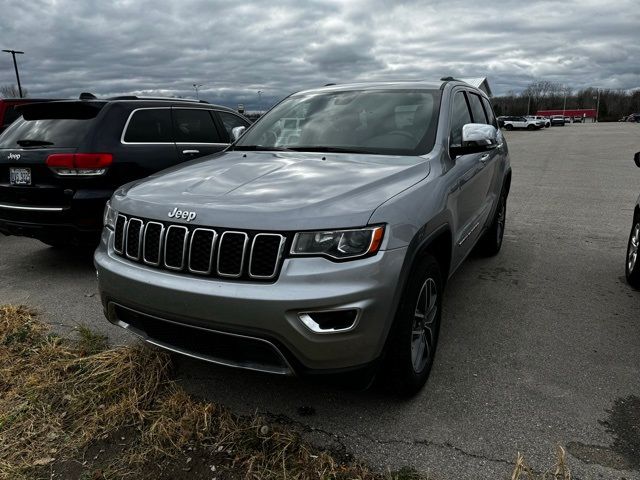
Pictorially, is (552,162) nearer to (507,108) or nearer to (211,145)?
(211,145)

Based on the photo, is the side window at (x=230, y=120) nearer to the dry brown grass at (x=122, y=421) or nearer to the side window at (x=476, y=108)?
the side window at (x=476, y=108)

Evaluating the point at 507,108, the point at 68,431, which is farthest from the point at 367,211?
the point at 507,108

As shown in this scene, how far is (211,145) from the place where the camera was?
623 centimetres

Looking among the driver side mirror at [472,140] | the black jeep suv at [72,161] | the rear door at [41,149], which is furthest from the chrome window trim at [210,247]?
the rear door at [41,149]

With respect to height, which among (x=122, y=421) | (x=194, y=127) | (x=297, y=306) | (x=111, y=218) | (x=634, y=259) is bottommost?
(x=122, y=421)

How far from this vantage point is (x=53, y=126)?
199 inches

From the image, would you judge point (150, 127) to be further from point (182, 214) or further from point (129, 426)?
point (129, 426)

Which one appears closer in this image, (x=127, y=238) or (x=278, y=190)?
(x=278, y=190)

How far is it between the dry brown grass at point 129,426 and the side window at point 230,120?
400cm

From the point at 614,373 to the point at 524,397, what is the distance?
719mm

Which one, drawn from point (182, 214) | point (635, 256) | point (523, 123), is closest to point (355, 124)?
point (182, 214)

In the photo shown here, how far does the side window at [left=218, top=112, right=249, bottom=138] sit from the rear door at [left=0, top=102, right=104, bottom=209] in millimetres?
1821

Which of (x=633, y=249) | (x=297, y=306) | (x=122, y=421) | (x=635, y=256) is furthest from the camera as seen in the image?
(x=633, y=249)

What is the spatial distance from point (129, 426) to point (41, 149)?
3.24 m
